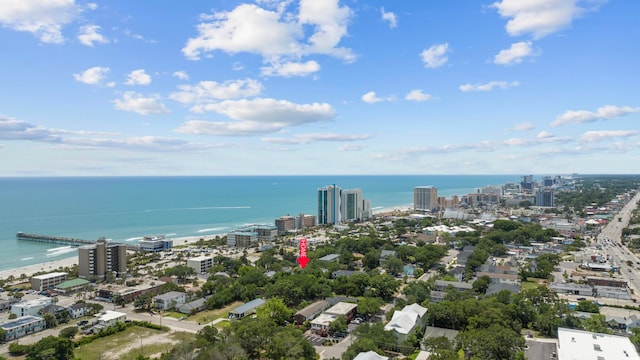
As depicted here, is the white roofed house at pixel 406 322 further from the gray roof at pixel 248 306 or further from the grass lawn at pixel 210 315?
the grass lawn at pixel 210 315

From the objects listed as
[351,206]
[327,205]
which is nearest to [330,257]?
[327,205]

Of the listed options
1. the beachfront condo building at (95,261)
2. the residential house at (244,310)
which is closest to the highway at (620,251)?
the residential house at (244,310)

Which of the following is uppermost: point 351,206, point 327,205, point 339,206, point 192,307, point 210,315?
point 327,205

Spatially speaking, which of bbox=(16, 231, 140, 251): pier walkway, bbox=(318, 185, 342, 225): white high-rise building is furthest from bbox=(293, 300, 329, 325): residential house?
bbox=(318, 185, 342, 225): white high-rise building

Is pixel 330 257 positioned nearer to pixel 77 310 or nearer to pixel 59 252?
pixel 77 310

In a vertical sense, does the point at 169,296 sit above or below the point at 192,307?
above

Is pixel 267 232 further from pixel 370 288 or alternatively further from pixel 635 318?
pixel 635 318

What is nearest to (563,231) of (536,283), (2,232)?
(536,283)
